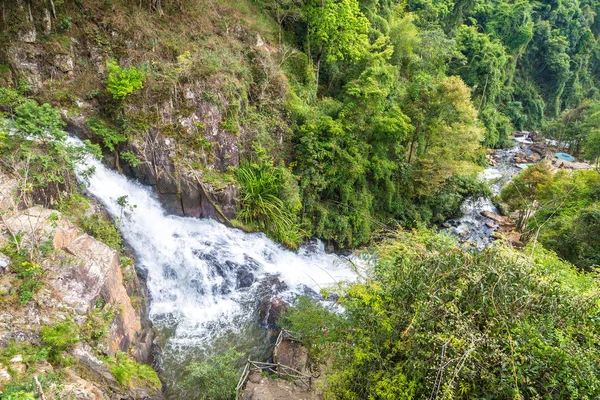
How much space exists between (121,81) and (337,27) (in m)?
8.04

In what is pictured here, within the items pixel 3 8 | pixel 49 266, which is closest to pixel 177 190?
pixel 49 266

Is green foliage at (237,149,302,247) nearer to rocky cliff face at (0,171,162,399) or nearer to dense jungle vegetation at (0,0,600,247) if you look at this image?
dense jungle vegetation at (0,0,600,247)

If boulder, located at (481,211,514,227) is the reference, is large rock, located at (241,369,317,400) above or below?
above

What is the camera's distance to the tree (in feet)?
41.2

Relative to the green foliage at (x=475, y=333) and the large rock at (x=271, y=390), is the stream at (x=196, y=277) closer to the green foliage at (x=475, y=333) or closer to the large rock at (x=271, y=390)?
the large rock at (x=271, y=390)

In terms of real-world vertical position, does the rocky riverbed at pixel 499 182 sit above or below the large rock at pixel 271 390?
below

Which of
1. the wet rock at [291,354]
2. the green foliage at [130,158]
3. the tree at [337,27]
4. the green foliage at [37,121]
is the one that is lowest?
the wet rock at [291,354]

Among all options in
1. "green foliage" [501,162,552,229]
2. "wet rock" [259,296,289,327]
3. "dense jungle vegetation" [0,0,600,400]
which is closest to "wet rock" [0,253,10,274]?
"dense jungle vegetation" [0,0,600,400]

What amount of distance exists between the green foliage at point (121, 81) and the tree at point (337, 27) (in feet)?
22.9

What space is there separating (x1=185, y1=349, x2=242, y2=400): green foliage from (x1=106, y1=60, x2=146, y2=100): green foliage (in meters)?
7.77

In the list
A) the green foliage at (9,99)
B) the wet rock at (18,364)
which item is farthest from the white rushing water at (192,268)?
the wet rock at (18,364)

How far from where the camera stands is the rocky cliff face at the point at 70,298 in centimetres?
486

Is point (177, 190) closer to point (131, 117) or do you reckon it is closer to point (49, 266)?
point (131, 117)

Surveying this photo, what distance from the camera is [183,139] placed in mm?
10633
